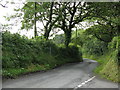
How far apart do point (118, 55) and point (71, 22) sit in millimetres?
17650

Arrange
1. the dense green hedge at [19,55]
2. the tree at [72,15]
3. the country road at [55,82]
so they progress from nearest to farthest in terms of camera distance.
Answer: the country road at [55,82]
the dense green hedge at [19,55]
the tree at [72,15]

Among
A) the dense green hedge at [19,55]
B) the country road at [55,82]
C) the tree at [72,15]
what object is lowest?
the country road at [55,82]

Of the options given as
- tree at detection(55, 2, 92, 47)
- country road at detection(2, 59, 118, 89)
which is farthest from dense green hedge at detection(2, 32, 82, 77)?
tree at detection(55, 2, 92, 47)

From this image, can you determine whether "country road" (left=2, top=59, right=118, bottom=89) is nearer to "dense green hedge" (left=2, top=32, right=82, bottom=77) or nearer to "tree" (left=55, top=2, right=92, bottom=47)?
"dense green hedge" (left=2, top=32, right=82, bottom=77)

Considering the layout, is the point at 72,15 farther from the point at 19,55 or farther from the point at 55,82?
the point at 55,82

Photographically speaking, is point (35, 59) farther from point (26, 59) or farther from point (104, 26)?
point (104, 26)

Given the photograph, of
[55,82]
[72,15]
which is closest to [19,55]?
[55,82]

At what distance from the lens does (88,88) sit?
298 inches

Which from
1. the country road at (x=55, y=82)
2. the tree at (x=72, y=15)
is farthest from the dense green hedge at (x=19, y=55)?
the tree at (x=72, y=15)

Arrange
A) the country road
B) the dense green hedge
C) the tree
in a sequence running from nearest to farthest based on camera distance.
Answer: the country road, the dense green hedge, the tree

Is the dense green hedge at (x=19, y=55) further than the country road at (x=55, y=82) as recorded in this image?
Yes

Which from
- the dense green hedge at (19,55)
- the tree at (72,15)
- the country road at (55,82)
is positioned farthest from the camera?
the tree at (72,15)

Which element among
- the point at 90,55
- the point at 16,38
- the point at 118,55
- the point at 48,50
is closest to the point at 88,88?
the point at 118,55

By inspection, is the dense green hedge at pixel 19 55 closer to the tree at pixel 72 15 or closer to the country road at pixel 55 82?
the country road at pixel 55 82
